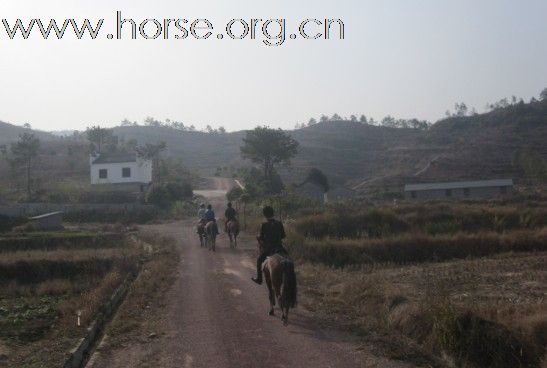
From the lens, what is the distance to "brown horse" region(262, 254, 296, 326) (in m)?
10.7

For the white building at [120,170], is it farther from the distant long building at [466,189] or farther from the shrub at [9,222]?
the distant long building at [466,189]

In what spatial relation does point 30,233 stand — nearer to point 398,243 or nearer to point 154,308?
point 398,243

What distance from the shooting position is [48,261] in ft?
81.8

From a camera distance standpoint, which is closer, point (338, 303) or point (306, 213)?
point (338, 303)

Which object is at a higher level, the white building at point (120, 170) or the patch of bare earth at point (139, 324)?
the white building at point (120, 170)

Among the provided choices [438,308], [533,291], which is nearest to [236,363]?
[438,308]

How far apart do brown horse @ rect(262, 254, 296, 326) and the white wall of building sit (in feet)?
176

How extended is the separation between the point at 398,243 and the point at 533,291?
1063 cm

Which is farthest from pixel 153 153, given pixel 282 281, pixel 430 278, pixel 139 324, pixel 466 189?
pixel 282 281

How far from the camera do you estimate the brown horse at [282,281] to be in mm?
10656

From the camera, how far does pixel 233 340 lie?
Result: 9.80 metres

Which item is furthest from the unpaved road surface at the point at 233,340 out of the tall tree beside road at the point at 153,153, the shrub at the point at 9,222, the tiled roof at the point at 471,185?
the tiled roof at the point at 471,185

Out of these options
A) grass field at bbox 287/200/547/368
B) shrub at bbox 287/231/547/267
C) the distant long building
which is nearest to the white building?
the distant long building

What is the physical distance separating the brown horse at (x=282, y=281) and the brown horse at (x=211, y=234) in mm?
12748
